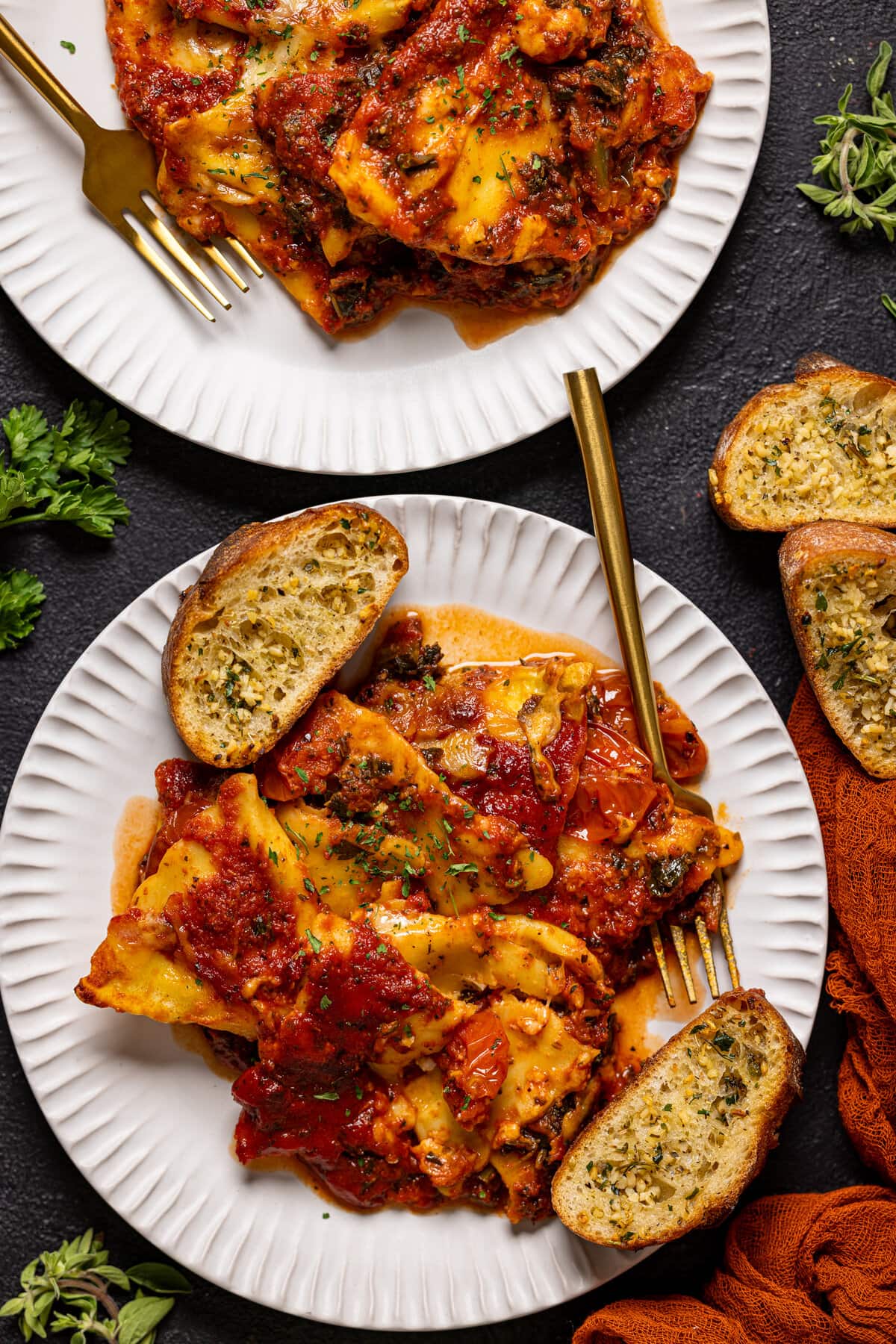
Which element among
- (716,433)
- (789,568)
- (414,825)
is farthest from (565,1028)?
(716,433)

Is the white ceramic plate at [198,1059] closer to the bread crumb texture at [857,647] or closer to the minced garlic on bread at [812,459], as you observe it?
the bread crumb texture at [857,647]

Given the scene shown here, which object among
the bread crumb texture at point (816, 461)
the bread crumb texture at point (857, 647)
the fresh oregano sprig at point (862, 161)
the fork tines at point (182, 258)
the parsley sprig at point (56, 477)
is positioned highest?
the fork tines at point (182, 258)

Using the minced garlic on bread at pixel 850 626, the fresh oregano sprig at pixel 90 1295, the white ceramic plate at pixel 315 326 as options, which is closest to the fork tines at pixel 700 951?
the minced garlic on bread at pixel 850 626

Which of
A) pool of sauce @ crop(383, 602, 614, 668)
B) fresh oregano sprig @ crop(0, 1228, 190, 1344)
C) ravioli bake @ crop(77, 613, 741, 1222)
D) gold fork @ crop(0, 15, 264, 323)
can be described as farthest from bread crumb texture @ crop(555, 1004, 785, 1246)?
gold fork @ crop(0, 15, 264, 323)

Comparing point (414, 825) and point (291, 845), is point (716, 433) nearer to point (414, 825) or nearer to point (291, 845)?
point (414, 825)

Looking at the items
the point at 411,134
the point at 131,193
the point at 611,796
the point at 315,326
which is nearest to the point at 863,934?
the point at 611,796

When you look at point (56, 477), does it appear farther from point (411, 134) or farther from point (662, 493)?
point (662, 493)
